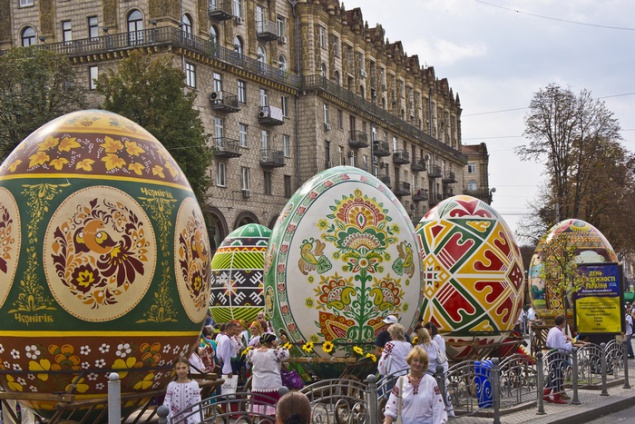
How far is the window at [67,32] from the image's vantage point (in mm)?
50000

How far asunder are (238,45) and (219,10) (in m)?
3.97

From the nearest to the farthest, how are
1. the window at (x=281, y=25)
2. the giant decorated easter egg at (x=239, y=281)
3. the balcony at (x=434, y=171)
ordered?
the giant decorated easter egg at (x=239, y=281) < the window at (x=281, y=25) < the balcony at (x=434, y=171)

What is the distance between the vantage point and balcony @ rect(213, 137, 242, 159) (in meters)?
48.9

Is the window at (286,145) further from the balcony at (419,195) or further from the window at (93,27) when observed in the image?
the balcony at (419,195)

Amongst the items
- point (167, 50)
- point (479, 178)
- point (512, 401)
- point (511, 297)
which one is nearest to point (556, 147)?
point (167, 50)

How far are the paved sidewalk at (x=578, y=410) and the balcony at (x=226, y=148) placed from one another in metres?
31.6

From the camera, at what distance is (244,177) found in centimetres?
5275

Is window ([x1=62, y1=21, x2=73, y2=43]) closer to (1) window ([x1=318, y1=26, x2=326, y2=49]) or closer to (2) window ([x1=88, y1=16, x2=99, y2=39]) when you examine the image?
(2) window ([x1=88, y1=16, x2=99, y2=39])

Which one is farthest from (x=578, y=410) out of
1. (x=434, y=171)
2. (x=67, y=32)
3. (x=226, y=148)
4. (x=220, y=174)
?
(x=434, y=171)

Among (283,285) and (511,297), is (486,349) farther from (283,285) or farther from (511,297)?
(283,285)

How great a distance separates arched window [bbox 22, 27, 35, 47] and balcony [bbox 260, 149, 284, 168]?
557 inches

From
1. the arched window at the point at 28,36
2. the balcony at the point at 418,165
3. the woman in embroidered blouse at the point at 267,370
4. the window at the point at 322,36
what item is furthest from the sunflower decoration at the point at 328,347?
the balcony at the point at 418,165

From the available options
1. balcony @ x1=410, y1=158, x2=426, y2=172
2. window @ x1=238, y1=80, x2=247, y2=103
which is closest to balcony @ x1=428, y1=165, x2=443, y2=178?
balcony @ x1=410, y1=158, x2=426, y2=172

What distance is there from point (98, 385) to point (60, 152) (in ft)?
7.84
